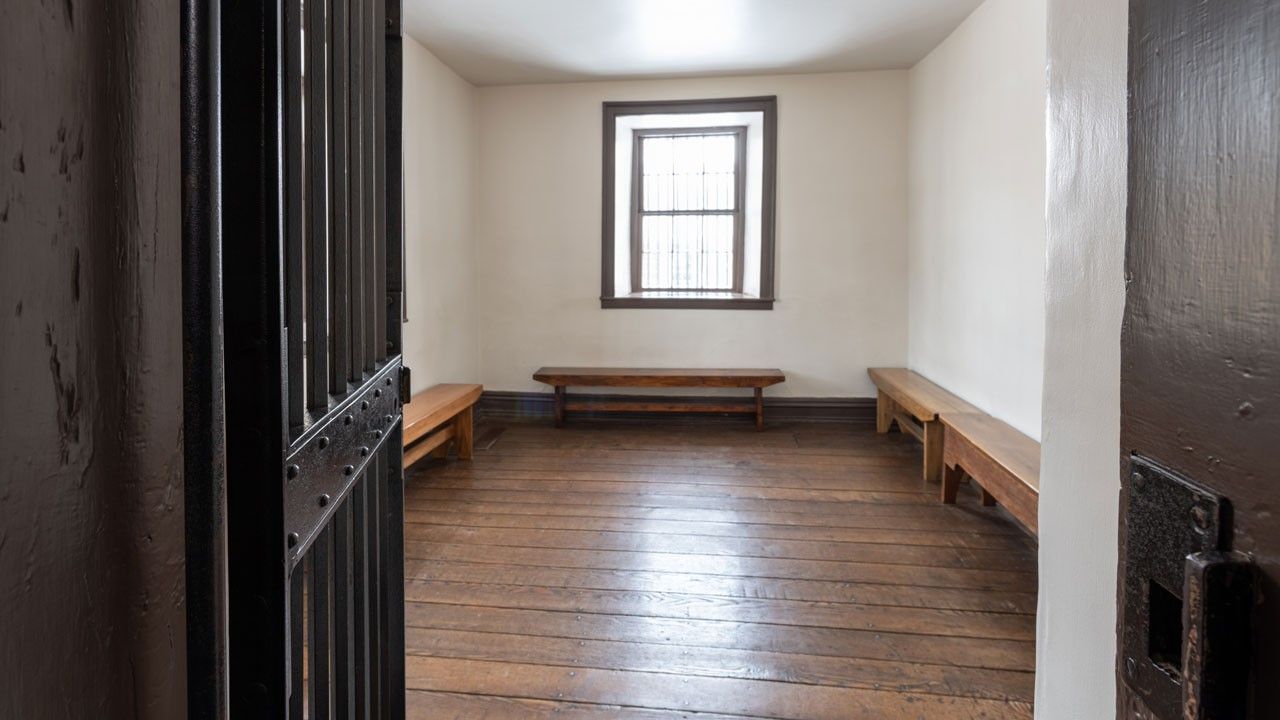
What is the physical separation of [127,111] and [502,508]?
3.20 metres

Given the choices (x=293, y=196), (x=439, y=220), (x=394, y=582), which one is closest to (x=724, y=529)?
(x=394, y=582)

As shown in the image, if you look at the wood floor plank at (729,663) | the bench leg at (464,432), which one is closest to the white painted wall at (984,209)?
the wood floor plank at (729,663)

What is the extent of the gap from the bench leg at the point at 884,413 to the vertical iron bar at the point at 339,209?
445 centimetres

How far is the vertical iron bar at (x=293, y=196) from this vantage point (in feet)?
2.86

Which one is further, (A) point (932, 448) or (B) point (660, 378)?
(B) point (660, 378)

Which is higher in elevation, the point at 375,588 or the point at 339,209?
the point at 339,209

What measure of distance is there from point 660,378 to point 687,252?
1.15 meters

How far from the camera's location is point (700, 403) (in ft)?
17.6

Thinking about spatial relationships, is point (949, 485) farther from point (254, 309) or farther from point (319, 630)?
point (254, 309)

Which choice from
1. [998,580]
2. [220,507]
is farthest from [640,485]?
[220,507]

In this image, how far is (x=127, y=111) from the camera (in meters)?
0.46

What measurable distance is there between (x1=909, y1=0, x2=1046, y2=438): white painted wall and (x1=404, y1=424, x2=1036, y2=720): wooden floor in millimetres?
694

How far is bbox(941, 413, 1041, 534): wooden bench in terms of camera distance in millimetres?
2666

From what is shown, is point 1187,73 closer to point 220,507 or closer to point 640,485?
point 220,507
